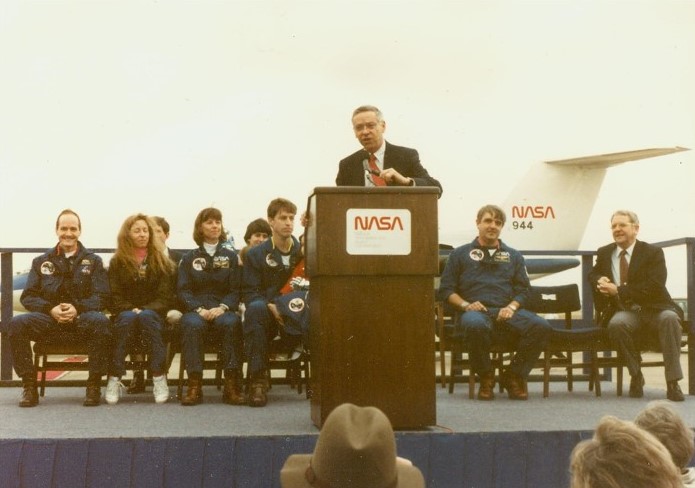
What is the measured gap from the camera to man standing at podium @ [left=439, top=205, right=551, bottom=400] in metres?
4.52

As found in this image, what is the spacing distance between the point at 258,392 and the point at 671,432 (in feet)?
8.55

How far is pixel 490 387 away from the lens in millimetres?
4500

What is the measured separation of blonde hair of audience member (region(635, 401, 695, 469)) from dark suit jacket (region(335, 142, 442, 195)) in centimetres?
191

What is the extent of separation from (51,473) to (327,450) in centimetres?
190

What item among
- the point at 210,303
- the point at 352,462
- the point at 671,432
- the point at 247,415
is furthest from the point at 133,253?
the point at 352,462

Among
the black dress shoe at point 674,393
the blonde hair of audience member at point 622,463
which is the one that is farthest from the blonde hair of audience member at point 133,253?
the blonde hair of audience member at point 622,463

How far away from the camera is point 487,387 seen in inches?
177

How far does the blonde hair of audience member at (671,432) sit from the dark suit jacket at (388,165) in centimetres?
191

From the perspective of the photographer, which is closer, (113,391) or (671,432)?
(671,432)

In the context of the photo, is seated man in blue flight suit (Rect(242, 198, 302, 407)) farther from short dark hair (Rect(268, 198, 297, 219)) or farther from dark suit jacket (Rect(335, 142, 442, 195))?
dark suit jacket (Rect(335, 142, 442, 195))

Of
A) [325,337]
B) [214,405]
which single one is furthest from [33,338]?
[325,337]

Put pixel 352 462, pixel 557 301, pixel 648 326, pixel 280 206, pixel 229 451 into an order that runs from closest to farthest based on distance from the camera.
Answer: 1. pixel 352 462
2. pixel 229 451
3. pixel 280 206
4. pixel 648 326
5. pixel 557 301

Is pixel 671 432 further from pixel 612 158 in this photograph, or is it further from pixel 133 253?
pixel 612 158

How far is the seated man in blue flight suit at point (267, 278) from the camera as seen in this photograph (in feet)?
13.7
